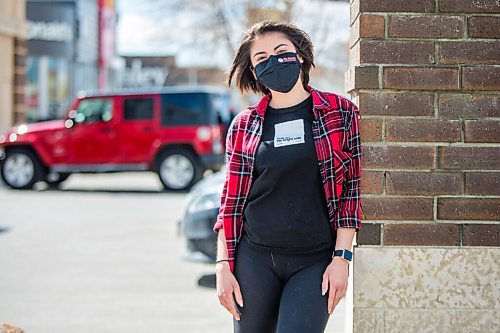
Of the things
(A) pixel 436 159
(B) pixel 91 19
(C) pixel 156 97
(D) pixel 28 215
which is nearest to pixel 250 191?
(A) pixel 436 159

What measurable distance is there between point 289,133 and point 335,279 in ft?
1.81

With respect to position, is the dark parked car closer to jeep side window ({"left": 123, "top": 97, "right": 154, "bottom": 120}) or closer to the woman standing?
the woman standing

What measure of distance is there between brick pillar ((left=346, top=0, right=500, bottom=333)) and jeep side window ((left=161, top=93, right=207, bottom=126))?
44.7ft

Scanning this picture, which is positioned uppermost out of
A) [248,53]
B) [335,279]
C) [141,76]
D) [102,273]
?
[141,76]

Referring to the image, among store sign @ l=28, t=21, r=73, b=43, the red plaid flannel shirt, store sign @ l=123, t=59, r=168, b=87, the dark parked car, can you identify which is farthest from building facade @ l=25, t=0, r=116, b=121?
the red plaid flannel shirt

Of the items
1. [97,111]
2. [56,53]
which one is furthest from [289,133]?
[56,53]

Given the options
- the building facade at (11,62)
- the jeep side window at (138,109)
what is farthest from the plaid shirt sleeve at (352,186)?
the building facade at (11,62)

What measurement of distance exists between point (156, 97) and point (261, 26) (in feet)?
46.4

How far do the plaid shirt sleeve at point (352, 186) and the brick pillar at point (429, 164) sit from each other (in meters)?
0.44

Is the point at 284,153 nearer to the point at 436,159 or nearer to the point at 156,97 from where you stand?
the point at 436,159

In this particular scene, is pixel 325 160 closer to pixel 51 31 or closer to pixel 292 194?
pixel 292 194

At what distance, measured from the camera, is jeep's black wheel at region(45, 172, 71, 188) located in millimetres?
18891

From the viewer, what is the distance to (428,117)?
3646 millimetres

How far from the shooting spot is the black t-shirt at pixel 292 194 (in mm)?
3096
